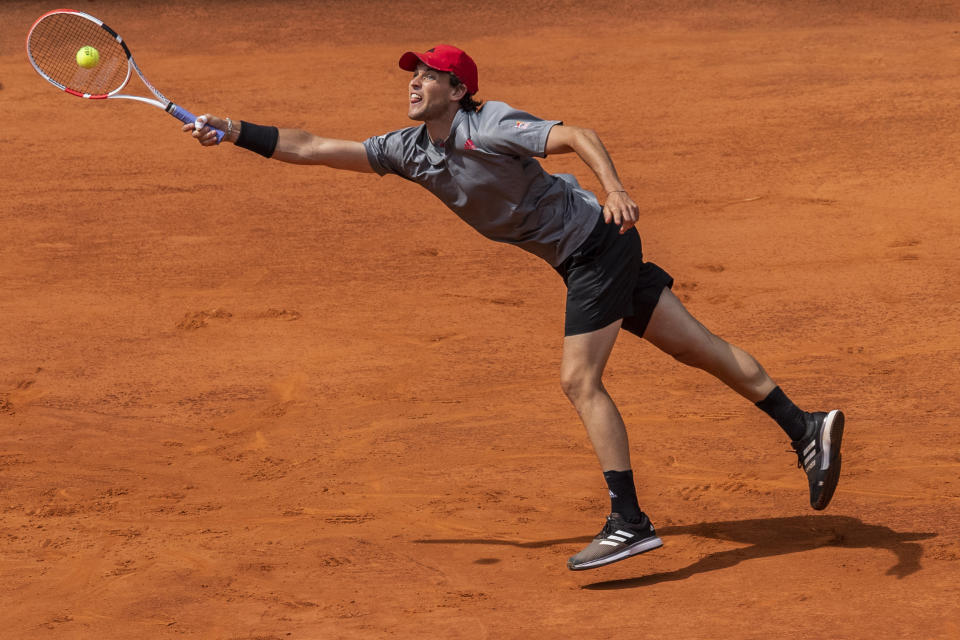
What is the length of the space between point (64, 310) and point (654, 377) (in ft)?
12.7

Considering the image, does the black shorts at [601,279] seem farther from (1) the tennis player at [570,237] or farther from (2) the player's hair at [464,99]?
(2) the player's hair at [464,99]

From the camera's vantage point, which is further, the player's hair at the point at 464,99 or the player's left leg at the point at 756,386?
the player's left leg at the point at 756,386

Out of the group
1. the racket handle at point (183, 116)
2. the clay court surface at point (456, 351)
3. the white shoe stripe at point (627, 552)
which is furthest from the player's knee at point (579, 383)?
the racket handle at point (183, 116)

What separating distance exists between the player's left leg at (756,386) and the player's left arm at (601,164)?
0.73 m

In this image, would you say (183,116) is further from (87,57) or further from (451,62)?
(451,62)

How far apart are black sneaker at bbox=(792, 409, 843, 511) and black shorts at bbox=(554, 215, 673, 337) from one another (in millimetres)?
908

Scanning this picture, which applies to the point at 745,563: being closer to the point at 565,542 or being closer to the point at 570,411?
the point at 565,542

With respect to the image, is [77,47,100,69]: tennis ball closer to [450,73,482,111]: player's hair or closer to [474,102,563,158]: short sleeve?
[450,73,482,111]: player's hair

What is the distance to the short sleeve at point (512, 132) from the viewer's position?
5016mm

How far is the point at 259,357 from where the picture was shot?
7.67 meters

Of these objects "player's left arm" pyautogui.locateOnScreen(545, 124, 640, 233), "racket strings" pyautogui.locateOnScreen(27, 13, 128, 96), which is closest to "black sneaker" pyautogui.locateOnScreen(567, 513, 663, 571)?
"player's left arm" pyautogui.locateOnScreen(545, 124, 640, 233)

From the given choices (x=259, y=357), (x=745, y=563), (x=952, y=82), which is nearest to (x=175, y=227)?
(x=259, y=357)

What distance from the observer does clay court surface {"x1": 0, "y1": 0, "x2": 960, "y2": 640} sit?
208 inches

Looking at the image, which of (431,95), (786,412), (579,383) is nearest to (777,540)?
(786,412)
